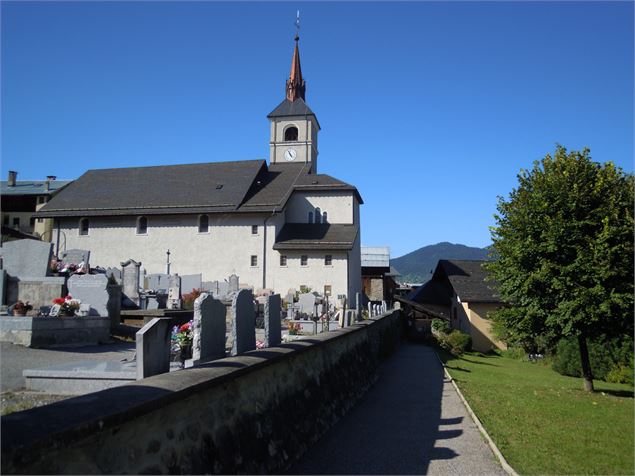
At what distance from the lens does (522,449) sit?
26.8 ft

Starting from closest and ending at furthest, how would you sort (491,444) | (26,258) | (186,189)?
(491,444), (26,258), (186,189)

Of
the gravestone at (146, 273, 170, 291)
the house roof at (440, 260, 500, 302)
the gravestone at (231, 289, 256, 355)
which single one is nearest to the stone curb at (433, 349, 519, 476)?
the gravestone at (231, 289, 256, 355)

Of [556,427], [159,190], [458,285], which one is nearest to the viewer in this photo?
[556,427]

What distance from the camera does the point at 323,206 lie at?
Answer: 46469 millimetres

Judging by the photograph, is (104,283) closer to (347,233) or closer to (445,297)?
(347,233)

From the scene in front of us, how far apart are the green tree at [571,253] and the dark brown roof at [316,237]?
76.5 ft

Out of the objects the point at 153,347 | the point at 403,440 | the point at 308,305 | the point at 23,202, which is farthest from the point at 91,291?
the point at 23,202

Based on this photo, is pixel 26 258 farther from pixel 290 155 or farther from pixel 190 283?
pixel 290 155

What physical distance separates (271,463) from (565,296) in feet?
46.1

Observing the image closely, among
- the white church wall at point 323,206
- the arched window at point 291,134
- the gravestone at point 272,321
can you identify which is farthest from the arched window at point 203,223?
the gravestone at point 272,321

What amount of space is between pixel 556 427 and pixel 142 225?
133 ft

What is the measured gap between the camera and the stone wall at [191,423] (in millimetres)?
2955

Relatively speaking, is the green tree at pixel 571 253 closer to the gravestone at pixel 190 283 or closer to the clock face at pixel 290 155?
the gravestone at pixel 190 283

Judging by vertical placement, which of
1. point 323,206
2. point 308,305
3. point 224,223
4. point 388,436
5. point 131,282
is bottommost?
point 388,436
